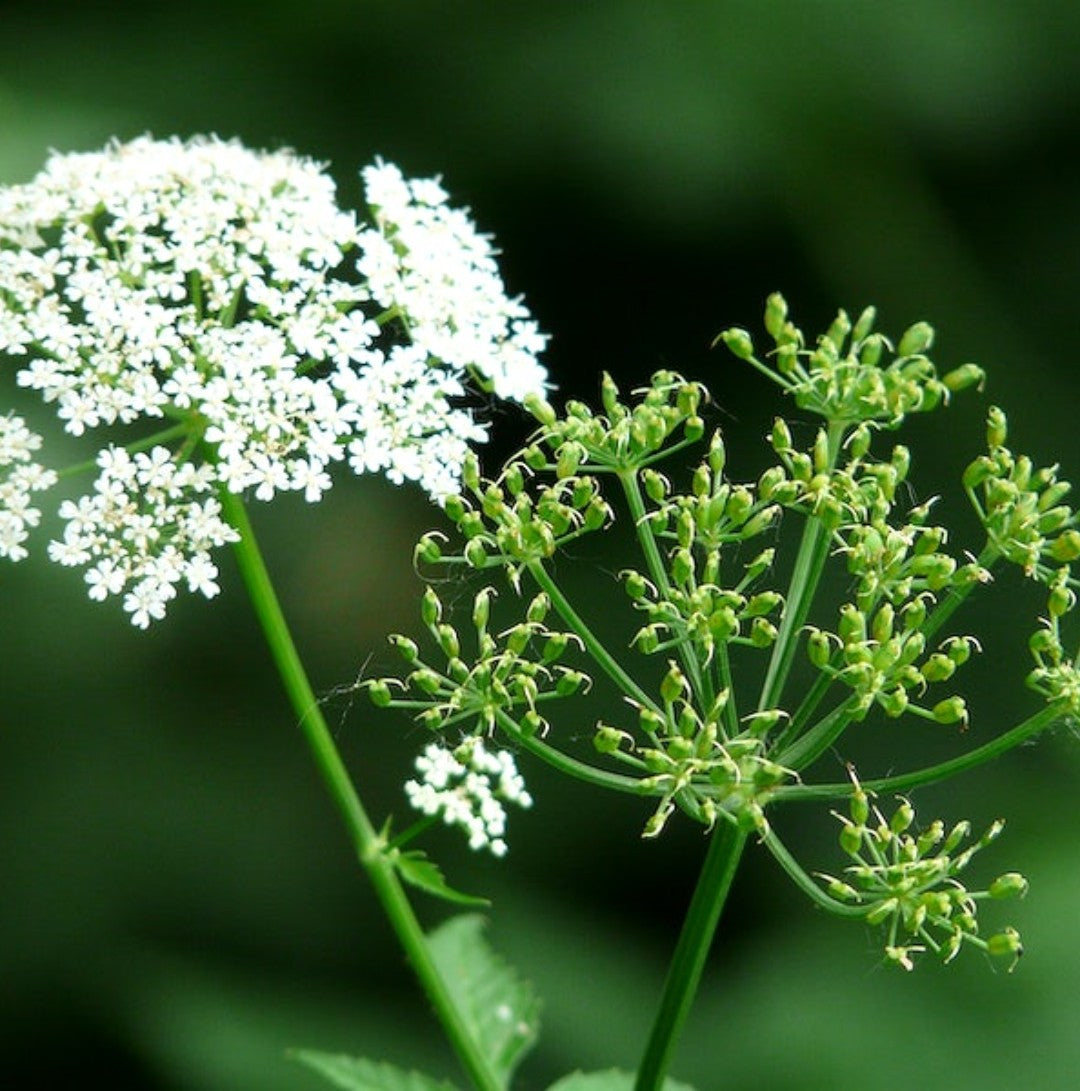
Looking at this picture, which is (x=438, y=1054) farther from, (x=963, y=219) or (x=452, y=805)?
(x=963, y=219)

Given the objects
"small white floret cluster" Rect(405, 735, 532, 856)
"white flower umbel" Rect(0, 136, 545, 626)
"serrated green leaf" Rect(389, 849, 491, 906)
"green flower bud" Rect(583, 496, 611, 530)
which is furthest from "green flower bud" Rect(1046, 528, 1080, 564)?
"serrated green leaf" Rect(389, 849, 491, 906)

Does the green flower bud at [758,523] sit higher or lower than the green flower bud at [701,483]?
lower

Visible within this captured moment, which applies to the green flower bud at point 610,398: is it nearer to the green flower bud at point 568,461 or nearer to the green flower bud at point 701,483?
the green flower bud at point 568,461

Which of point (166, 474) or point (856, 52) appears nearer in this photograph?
point (166, 474)

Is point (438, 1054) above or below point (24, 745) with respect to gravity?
below

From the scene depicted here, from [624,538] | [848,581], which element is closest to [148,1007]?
[624,538]

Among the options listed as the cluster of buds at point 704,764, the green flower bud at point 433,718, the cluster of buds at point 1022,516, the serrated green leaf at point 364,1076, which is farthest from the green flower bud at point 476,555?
the serrated green leaf at point 364,1076
